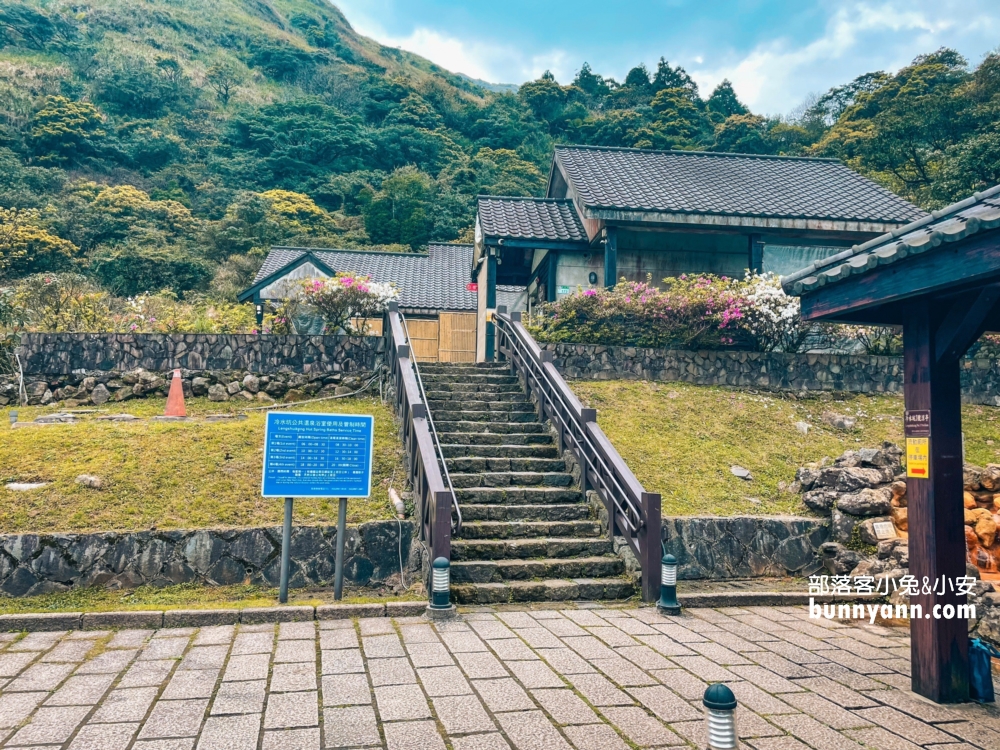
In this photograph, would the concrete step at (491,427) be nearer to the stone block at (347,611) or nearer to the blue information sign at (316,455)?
the blue information sign at (316,455)

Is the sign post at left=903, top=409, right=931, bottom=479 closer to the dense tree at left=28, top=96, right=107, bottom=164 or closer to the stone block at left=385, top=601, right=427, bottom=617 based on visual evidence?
the stone block at left=385, top=601, right=427, bottom=617

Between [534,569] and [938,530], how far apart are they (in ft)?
12.5

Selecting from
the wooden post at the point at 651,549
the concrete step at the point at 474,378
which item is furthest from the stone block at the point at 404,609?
the concrete step at the point at 474,378

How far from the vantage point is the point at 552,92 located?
2379 inches

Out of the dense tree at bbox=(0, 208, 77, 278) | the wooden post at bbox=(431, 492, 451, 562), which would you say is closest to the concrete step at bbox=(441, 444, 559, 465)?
the wooden post at bbox=(431, 492, 451, 562)

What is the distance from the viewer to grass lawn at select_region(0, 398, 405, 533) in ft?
24.2

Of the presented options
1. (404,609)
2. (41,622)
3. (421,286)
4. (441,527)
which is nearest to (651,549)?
(441,527)

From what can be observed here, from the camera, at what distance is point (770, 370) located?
1247cm

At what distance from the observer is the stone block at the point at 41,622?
5.60 metres

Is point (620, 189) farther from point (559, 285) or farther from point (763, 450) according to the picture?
point (763, 450)

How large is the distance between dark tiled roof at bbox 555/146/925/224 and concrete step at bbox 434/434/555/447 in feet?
21.5

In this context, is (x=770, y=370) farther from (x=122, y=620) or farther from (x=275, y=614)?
(x=122, y=620)

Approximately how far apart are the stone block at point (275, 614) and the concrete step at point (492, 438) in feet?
11.6

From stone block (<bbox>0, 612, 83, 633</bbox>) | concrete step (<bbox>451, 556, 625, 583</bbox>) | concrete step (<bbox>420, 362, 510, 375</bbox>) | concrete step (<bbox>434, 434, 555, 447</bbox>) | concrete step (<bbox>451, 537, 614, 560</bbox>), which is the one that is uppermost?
concrete step (<bbox>420, 362, 510, 375</bbox>)
